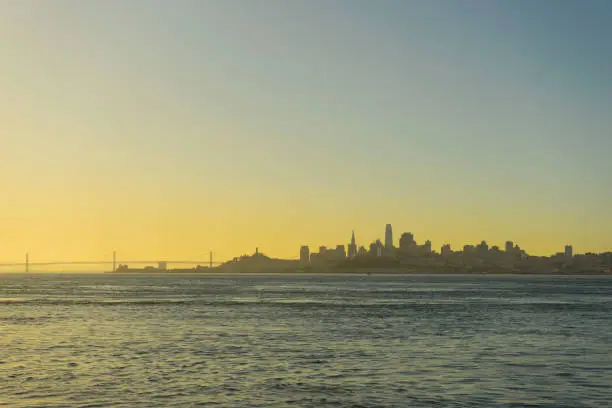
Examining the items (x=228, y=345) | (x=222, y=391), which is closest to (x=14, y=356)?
(x=228, y=345)

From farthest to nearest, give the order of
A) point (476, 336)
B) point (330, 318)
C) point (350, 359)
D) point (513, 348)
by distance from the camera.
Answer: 1. point (330, 318)
2. point (476, 336)
3. point (513, 348)
4. point (350, 359)

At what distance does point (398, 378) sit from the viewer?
36.2 m

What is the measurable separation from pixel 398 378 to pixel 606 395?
30.0ft

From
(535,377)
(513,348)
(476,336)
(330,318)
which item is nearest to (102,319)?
(330,318)

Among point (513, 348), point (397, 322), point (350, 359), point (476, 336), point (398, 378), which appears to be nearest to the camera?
point (398, 378)

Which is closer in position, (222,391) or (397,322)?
(222,391)

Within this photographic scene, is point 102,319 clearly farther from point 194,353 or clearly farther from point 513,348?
point 513,348

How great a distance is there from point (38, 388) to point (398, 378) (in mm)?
16099

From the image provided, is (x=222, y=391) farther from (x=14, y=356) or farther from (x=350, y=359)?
(x=14, y=356)

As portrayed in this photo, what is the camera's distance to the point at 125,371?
124 ft

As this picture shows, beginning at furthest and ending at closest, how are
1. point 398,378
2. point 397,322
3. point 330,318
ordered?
1. point 330,318
2. point 397,322
3. point 398,378

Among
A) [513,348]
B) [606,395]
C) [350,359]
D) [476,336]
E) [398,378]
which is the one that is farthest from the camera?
[476,336]

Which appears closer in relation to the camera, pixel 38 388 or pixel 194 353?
pixel 38 388

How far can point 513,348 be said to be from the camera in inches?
1937
